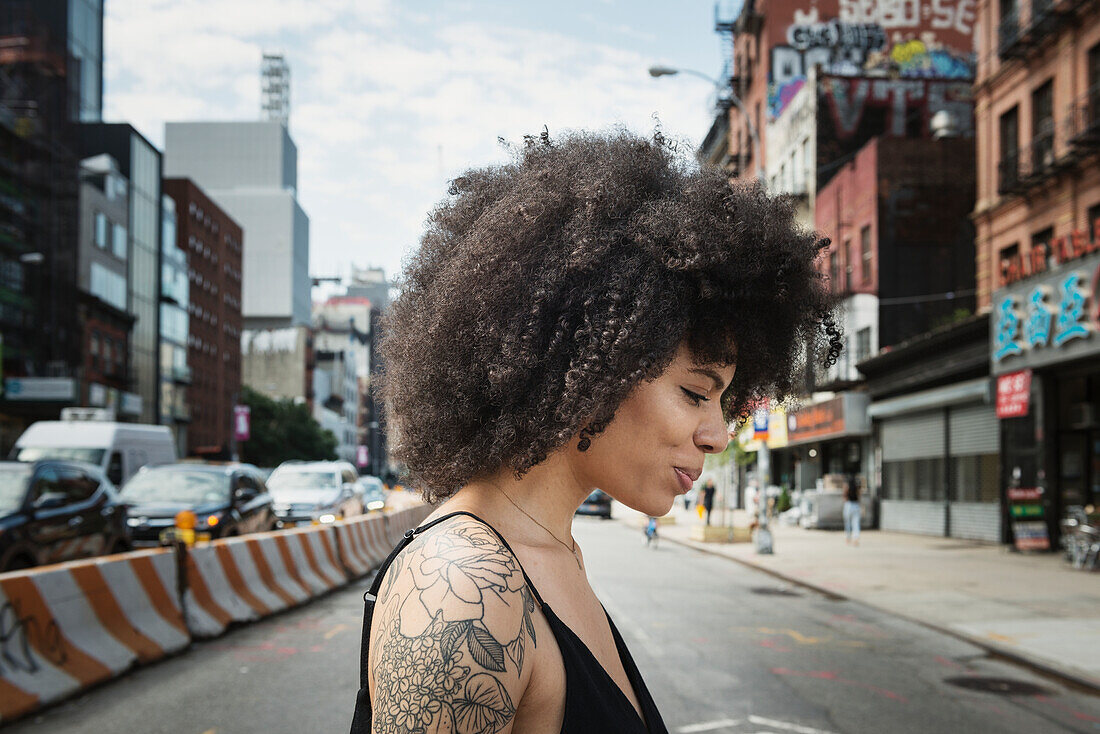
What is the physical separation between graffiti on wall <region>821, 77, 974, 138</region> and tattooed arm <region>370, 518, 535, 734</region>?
130 ft

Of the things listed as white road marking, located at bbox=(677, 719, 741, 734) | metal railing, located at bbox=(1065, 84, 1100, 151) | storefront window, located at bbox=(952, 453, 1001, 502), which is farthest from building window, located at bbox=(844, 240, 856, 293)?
white road marking, located at bbox=(677, 719, 741, 734)

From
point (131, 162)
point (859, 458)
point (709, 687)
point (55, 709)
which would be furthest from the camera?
point (131, 162)

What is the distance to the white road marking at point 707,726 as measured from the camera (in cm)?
638

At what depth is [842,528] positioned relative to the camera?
101 ft

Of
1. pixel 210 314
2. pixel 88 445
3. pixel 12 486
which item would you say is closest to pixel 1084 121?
pixel 12 486

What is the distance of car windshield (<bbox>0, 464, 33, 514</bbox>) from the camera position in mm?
10906

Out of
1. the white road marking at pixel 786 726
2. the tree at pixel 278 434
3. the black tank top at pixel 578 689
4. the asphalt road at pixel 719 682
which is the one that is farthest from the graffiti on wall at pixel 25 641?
the tree at pixel 278 434

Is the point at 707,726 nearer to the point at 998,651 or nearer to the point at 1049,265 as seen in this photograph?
the point at 998,651

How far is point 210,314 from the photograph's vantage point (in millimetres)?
84688

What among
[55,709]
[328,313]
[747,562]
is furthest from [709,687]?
[328,313]

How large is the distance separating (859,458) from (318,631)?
2686 centimetres

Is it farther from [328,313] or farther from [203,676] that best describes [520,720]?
[328,313]

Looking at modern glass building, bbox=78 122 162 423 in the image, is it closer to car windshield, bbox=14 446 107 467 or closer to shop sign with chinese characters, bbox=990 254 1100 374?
car windshield, bbox=14 446 107 467

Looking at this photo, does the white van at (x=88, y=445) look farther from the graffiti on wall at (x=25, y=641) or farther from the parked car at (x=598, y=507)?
the parked car at (x=598, y=507)
